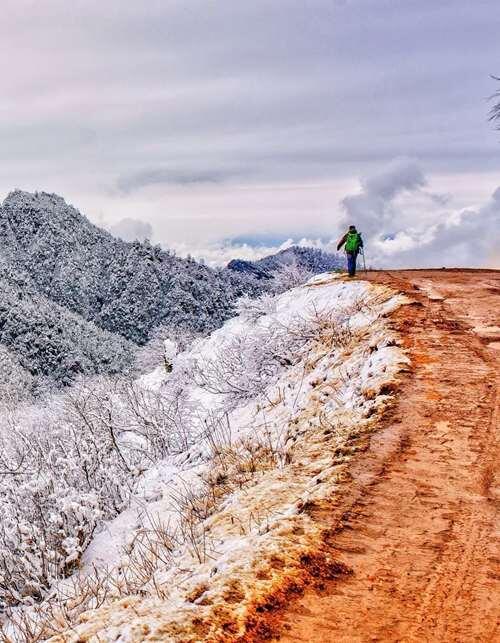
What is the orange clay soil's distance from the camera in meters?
3.62

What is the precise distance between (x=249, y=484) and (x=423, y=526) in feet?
7.00

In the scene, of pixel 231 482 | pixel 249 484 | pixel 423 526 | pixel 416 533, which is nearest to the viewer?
pixel 416 533

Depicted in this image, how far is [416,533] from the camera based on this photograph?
183 inches

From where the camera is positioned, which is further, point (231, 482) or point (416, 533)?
point (231, 482)

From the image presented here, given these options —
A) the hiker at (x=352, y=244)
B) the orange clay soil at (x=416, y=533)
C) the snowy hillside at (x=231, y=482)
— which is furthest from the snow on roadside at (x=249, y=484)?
the hiker at (x=352, y=244)

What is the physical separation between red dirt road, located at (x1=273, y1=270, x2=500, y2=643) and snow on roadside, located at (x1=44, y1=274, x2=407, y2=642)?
0.31 meters

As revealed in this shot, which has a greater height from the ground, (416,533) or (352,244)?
(352,244)

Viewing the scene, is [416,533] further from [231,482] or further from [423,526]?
[231,482]

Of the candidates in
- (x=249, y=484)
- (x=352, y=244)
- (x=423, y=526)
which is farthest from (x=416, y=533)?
(x=352, y=244)

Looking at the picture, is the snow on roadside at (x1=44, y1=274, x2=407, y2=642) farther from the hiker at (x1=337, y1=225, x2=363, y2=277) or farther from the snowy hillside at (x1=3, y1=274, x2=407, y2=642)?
the hiker at (x1=337, y1=225, x2=363, y2=277)

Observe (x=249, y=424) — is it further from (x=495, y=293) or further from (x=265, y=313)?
(x=265, y=313)

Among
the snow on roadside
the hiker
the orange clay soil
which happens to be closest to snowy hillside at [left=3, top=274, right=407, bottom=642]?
the snow on roadside

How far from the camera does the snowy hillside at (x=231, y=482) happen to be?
4051 mm

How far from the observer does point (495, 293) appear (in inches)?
568
